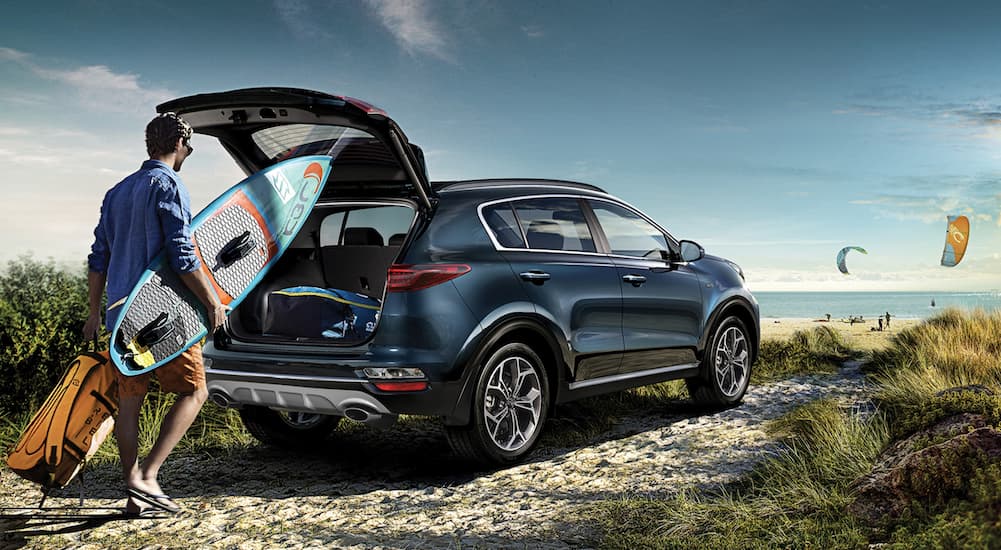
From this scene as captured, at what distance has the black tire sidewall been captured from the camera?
5.41m

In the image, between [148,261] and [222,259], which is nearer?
[148,261]

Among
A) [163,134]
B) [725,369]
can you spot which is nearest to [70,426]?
[163,134]

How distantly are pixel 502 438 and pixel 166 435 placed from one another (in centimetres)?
207

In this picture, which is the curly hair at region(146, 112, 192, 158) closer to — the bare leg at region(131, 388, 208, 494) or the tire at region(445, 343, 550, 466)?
the bare leg at region(131, 388, 208, 494)

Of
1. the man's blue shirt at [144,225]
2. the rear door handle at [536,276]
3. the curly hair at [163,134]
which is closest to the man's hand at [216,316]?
the man's blue shirt at [144,225]

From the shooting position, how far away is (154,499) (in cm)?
489

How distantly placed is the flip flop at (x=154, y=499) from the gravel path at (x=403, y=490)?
0.09 metres

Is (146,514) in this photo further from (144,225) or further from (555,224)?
(555,224)

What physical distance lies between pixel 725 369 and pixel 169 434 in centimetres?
493

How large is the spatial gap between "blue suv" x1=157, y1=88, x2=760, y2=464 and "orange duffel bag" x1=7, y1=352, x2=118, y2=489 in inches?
35.2

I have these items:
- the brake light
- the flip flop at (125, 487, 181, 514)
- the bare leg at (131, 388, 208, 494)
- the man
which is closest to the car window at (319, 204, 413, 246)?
the brake light

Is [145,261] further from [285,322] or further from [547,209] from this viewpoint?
[547,209]

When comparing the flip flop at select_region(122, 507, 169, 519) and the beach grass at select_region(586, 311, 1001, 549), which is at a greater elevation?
the beach grass at select_region(586, 311, 1001, 549)

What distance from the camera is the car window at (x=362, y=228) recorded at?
6.05 metres
